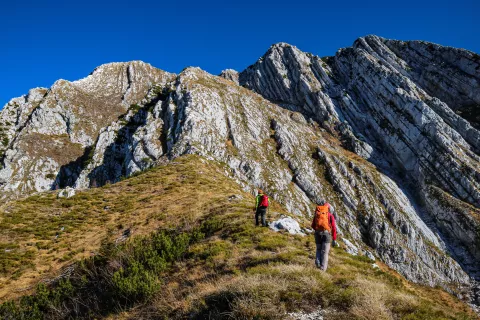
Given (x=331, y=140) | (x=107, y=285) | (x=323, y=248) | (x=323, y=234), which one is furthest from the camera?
(x=331, y=140)

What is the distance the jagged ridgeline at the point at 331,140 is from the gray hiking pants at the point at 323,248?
24.8 m

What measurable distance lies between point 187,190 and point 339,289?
865 inches

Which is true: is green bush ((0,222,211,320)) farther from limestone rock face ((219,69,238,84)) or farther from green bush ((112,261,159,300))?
limestone rock face ((219,69,238,84))

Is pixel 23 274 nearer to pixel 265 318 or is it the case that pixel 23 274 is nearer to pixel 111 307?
pixel 111 307

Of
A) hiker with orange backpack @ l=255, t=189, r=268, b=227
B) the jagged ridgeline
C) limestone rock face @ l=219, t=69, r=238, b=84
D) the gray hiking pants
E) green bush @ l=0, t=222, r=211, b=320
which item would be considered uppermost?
limestone rock face @ l=219, t=69, r=238, b=84

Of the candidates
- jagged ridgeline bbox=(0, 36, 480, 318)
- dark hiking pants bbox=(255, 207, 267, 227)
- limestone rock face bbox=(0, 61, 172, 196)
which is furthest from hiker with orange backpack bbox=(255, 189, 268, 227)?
limestone rock face bbox=(0, 61, 172, 196)

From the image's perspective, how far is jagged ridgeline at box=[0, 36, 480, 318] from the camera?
56.5 meters

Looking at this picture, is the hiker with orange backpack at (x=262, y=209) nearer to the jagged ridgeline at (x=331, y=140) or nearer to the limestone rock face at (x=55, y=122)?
the jagged ridgeline at (x=331, y=140)

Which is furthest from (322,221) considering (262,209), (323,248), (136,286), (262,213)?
(136,286)

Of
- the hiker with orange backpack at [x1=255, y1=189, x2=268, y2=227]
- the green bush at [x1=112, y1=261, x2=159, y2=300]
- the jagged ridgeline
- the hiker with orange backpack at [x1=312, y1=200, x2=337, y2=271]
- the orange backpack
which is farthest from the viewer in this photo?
the jagged ridgeline

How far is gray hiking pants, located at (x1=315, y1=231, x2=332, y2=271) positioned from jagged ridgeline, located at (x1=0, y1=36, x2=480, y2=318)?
24.8 m

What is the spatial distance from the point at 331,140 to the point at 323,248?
83160mm

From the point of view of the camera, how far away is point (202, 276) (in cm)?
1007

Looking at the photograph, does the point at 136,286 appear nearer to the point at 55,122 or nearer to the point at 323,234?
the point at 323,234
